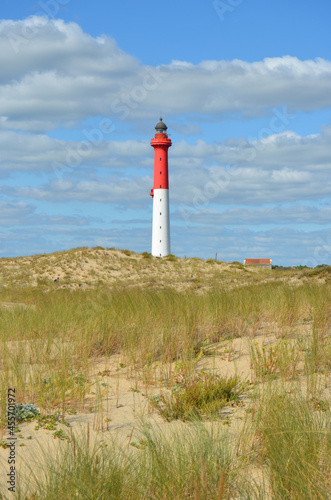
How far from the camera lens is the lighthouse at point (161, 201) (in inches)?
1640

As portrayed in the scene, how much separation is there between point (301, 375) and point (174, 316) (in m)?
2.47

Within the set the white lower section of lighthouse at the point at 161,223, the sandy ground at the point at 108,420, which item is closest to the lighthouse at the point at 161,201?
the white lower section of lighthouse at the point at 161,223

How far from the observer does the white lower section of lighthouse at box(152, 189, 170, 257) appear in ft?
136

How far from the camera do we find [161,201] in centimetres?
4153

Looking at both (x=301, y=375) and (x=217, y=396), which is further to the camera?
(x=301, y=375)

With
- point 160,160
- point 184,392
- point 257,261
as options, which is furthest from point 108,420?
point 257,261

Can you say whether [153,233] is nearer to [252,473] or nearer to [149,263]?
[149,263]

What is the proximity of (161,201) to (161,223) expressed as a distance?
187cm

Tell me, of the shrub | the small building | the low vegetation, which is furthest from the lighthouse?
the shrub

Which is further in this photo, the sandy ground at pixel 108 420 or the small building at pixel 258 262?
the small building at pixel 258 262

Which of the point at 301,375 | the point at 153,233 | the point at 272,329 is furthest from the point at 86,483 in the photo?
the point at 153,233

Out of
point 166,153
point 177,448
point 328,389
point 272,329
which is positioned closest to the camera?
point 177,448

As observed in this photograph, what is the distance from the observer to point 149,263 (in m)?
35.0

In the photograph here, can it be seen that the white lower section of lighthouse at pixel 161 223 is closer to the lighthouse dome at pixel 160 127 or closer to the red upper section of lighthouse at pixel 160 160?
the red upper section of lighthouse at pixel 160 160
